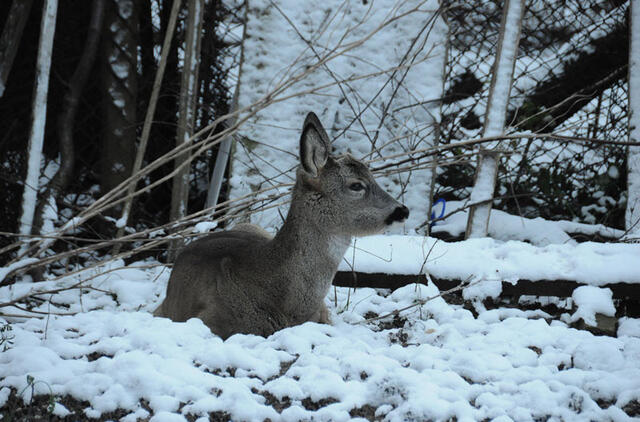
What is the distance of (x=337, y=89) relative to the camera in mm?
5258

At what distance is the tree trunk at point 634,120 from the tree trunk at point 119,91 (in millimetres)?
3519

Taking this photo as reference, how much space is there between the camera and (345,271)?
4004 mm

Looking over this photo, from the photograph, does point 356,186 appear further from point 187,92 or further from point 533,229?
point 533,229

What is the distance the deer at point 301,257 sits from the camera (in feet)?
10.8

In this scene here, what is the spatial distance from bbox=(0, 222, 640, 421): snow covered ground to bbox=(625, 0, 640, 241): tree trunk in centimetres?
77

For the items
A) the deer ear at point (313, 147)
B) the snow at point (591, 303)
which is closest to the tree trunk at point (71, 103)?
the deer ear at point (313, 147)

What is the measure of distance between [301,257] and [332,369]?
2.80ft

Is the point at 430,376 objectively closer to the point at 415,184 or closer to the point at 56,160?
the point at 415,184

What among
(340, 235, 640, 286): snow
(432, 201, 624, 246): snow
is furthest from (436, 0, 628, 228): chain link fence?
(340, 235, 640, 286): snow

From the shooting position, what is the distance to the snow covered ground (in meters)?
2.30

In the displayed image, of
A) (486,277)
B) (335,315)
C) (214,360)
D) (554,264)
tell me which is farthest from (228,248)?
(554,264)

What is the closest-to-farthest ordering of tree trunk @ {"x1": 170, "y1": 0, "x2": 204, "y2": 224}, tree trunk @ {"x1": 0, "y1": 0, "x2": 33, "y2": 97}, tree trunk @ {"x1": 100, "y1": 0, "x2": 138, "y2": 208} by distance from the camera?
1. tree trunk @ {"x1": 0, "y1": 0, "x2": 33, "y2": 97}
2. tree trunk @ {"x1": 170, "y1": 0, "x2": 204, "y2": 224}
3. tree trunk @ {"x1": 100, "y1": 0, "x2": 138, "y2": 208}

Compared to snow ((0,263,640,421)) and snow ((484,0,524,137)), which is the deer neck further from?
snow ((484,0,524,137))

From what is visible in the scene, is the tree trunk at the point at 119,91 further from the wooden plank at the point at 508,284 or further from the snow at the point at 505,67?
the snow at the point at 505,67
